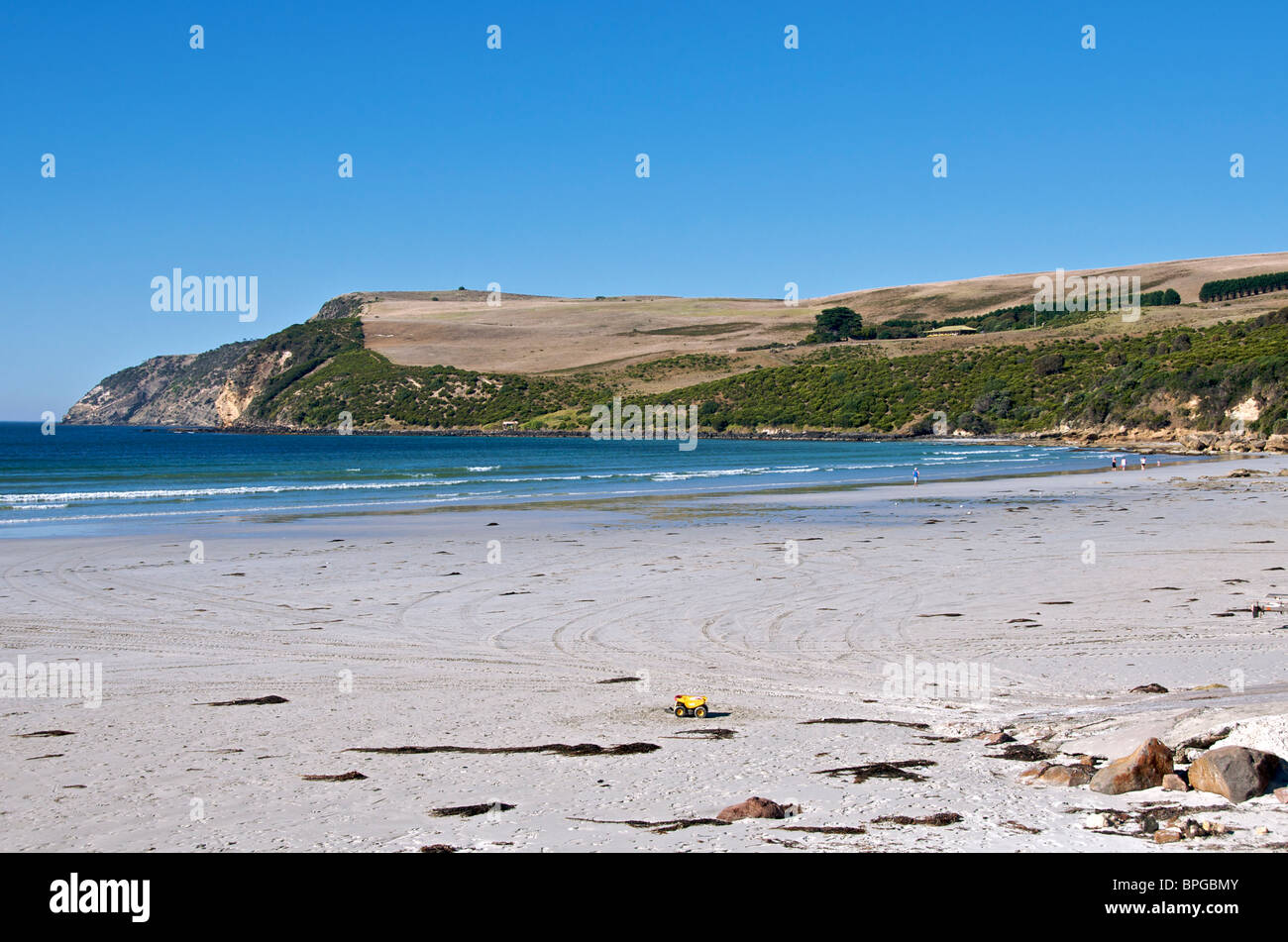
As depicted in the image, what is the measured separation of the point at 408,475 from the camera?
5053 centimetres

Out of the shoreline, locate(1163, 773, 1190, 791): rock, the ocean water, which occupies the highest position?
the shoreline

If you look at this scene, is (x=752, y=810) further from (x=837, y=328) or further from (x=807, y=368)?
(x=837, y=328)

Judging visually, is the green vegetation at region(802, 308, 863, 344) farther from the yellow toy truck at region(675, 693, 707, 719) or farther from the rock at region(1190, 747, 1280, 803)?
the rock at region(1190, 747, 1280, 803)

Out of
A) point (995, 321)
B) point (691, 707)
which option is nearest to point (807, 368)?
point (995, 321)

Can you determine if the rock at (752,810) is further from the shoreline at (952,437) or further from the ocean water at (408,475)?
the shoreline at (952,437)

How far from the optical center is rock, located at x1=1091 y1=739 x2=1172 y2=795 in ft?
20.4

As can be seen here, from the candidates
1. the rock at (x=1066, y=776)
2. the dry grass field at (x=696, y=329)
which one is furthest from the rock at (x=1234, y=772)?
the dry grass field at (x=696, y=329)

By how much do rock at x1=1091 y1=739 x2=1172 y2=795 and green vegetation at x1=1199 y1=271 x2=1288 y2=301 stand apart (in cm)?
14735

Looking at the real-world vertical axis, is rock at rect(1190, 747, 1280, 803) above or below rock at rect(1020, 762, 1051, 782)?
above

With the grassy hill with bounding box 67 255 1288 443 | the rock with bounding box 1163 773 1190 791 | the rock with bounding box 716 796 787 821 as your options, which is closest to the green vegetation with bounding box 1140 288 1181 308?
the grassy hill with bounding box 67 255 1288 443

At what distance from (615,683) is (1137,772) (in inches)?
193

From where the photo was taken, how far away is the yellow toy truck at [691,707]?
8445 millimetres

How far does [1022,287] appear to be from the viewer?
182250 mm

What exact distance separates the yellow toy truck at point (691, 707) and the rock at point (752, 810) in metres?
2.26
